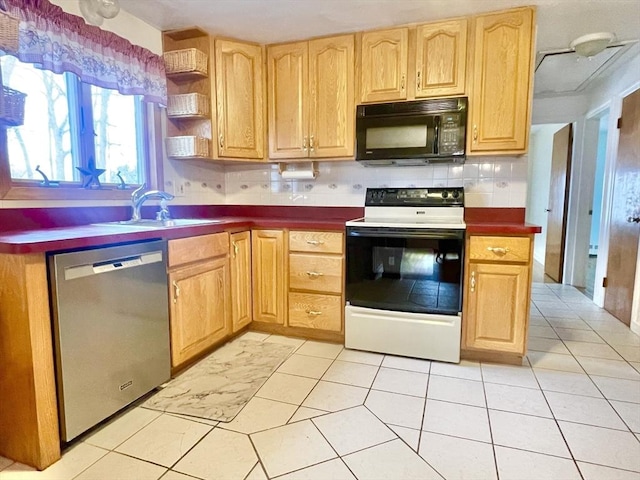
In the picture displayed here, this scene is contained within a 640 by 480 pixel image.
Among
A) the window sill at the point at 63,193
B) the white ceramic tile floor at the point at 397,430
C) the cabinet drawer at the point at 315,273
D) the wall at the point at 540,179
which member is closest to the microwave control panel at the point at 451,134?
the cabinet drawer at the point at 315,273

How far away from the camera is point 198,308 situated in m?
2.21

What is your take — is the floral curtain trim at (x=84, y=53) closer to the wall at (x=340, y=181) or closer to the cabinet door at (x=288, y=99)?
the wall at (x=340, y=181)

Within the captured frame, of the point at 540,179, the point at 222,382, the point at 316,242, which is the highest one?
the point at 540,179

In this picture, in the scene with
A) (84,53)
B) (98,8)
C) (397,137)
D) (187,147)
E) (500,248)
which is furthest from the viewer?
(187,147)

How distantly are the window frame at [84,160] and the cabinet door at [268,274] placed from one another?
857mm

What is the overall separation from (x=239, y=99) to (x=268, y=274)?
1311mm

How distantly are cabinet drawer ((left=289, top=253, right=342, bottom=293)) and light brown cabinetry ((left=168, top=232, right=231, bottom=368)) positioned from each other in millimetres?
467

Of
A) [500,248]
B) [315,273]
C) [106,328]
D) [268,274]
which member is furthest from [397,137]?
[106,328]

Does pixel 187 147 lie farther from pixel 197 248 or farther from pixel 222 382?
pixel 222 382

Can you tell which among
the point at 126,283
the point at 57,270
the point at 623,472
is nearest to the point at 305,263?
the point at 126,283

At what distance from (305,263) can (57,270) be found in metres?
1.50

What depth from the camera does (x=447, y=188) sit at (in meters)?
2.62

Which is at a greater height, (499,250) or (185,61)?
(185,61)

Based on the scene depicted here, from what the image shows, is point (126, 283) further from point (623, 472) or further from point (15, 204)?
point (623, 472)
